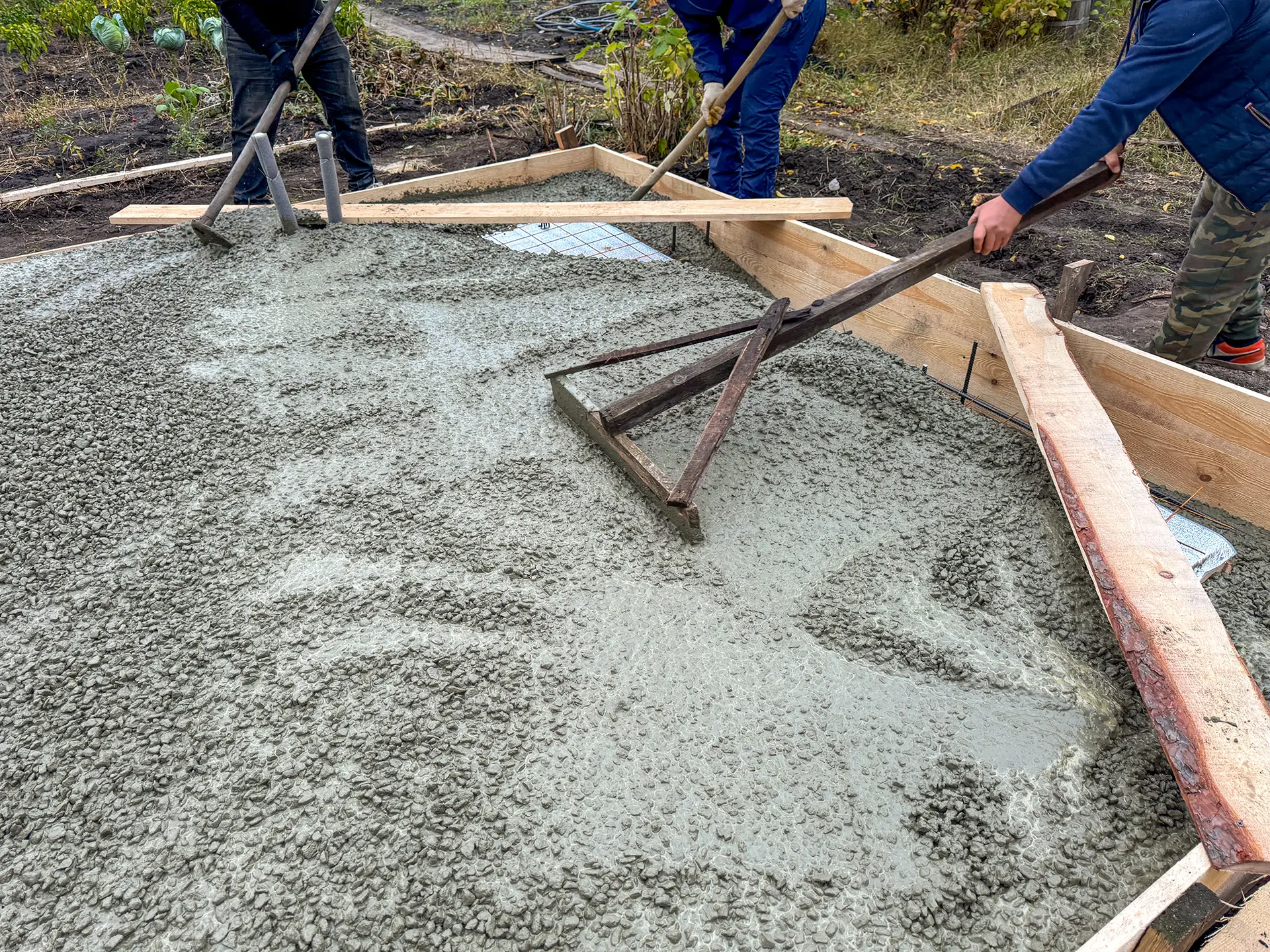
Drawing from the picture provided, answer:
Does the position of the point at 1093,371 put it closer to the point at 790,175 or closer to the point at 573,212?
the point at 573,212

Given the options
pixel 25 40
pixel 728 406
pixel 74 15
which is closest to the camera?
pixel 728 406

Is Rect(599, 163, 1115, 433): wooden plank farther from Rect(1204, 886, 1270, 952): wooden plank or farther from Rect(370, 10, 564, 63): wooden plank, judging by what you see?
Rect(370, 10, 564, 63): wooden plank

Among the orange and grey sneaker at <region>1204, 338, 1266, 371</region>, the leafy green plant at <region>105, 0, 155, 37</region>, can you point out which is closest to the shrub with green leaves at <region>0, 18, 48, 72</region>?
the leafy green plant at <region>105, 0, 155, 37</region>

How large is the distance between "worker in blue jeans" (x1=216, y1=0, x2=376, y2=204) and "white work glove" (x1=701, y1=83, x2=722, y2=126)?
1768mm

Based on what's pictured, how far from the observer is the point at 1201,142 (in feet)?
7.27

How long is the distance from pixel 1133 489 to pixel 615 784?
4.17ft

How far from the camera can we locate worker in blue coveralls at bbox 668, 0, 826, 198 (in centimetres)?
353

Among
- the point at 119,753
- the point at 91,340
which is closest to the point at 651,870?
the point at 119,753

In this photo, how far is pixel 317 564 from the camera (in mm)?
1896

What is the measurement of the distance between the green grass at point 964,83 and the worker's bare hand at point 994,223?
327 cm

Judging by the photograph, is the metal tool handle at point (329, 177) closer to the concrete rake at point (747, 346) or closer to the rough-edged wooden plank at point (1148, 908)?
the concrete rake at point (747, 346)

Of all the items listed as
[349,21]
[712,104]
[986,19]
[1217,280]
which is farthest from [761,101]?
[349,21]

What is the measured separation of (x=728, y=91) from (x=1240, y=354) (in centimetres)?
212

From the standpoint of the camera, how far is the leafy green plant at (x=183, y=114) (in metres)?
5.23
